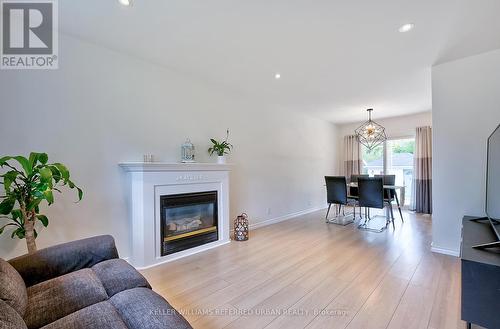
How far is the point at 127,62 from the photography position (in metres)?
2.84

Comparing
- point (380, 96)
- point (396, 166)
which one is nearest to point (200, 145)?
point (380, 96)

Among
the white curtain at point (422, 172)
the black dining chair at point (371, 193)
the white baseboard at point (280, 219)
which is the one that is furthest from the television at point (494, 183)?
the white curtain at point (422, 172)

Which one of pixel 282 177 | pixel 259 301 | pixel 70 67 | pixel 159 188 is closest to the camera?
pixel 259 301

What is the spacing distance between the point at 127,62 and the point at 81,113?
2.79ft

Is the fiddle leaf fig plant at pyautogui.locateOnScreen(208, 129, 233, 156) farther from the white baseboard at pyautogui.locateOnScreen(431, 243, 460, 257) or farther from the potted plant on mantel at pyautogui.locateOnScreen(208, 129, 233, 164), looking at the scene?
the white baseboard at pyautogui.locateOnScreen(431, 243, 460, 257)

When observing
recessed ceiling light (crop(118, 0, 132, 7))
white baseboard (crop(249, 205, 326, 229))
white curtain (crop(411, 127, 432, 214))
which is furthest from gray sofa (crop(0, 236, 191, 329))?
white curtain (crop(411, 127, 432, 214))

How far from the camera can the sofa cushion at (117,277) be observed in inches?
56.3

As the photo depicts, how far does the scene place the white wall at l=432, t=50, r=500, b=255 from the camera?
9.00ft

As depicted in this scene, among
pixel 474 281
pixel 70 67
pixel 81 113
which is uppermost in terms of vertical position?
pixel 70 67

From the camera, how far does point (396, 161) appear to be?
6.36 meters

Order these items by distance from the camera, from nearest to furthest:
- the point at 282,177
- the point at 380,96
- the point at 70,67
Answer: the point at 70,67 < the point at 380,96 < the point at 282,177

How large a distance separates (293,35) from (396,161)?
551 cm

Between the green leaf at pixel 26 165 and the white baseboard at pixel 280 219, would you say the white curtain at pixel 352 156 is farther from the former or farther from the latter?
the green leaf at pixel 26 165

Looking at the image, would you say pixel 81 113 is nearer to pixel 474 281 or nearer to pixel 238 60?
pixel 238 60
